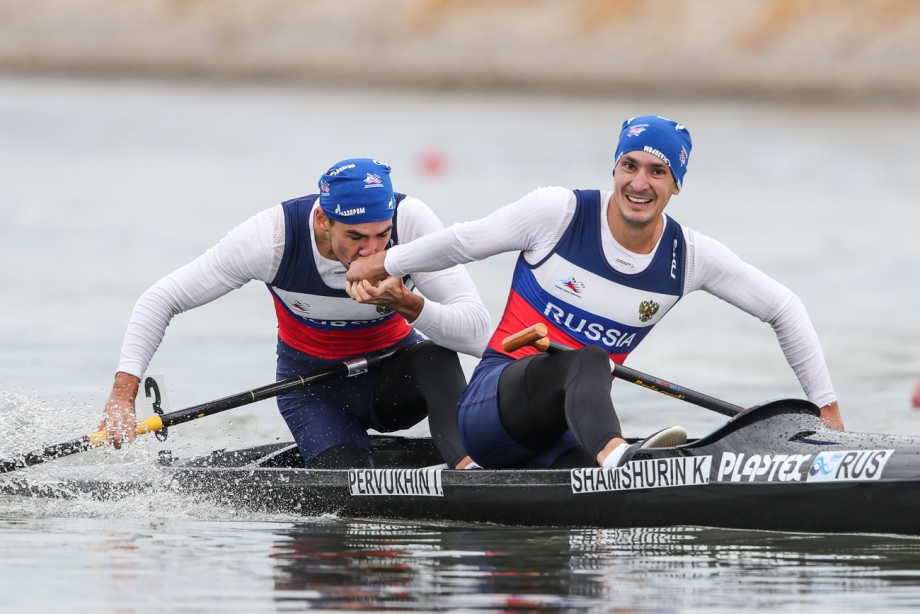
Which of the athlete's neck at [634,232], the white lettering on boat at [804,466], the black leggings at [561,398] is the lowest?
the white lettering on boat at [804,466]

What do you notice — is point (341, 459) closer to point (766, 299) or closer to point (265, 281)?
point (265, 281)

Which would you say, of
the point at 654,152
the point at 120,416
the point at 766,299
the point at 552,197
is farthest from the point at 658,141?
the point at 120,416

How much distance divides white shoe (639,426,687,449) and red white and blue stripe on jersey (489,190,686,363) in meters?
0.47

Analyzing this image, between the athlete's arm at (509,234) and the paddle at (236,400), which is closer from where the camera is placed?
the athlete's arm at (509,234)

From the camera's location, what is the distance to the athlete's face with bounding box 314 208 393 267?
6793mm

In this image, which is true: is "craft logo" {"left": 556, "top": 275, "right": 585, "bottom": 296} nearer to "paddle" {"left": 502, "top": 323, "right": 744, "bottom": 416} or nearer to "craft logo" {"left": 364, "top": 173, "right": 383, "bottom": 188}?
"paddle" {"left": 502, "top": 323, "right": 744, "bottom": 416}

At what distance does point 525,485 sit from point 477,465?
1.43 feet

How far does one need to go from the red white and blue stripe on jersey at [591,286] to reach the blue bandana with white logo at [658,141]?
0.28 metres

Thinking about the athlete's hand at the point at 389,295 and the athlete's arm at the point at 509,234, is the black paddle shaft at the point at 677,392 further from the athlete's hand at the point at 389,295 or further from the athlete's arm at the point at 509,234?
the athlete's hand at the point at 389,295

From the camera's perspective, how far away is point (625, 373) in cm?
698

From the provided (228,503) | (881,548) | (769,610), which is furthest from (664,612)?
(228,503)

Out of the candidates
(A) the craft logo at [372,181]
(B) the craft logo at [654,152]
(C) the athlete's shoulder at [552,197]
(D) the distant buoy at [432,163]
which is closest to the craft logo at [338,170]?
(A) the craft logo at [372,181]

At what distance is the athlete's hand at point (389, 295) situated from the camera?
263 inches

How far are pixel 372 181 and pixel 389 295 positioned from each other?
49 cm
